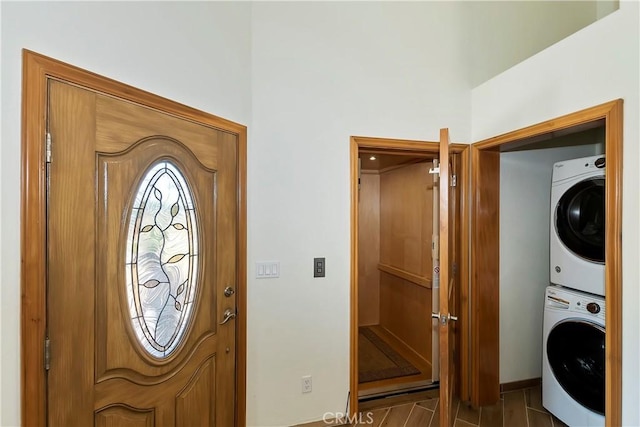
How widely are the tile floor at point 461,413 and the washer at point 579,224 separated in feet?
3.19

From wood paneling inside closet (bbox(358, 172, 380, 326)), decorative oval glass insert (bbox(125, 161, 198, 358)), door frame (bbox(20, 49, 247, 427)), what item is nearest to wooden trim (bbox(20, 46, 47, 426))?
door frame (bbox(20, 49, 247, 427))

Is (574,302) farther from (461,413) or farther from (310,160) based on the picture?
(310,160)

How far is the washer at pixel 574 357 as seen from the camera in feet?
6.42

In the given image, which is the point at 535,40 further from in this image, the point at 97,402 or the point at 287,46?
the point at 97,402

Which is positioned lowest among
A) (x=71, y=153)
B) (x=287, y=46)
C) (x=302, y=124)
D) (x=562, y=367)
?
(x=562, y=367)

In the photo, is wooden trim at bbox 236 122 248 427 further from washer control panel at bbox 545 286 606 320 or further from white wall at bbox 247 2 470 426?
washer control panel at bbox 545 286 606 320

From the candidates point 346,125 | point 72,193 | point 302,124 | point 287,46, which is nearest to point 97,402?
point 72,193

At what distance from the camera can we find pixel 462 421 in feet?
7.18

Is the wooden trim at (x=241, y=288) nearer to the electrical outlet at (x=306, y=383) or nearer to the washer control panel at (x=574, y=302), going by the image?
the electrical outlet at (x=306, y=383)

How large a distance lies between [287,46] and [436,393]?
9.32ft

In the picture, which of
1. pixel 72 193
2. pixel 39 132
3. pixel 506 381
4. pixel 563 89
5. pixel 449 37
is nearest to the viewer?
pixel 39 132

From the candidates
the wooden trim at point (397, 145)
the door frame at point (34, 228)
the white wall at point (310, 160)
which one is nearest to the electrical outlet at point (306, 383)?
the white wall at point (310, 160)

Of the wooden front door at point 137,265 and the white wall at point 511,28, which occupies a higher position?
the white wall at point 511,28

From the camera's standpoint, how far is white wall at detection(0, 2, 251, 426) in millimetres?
948
